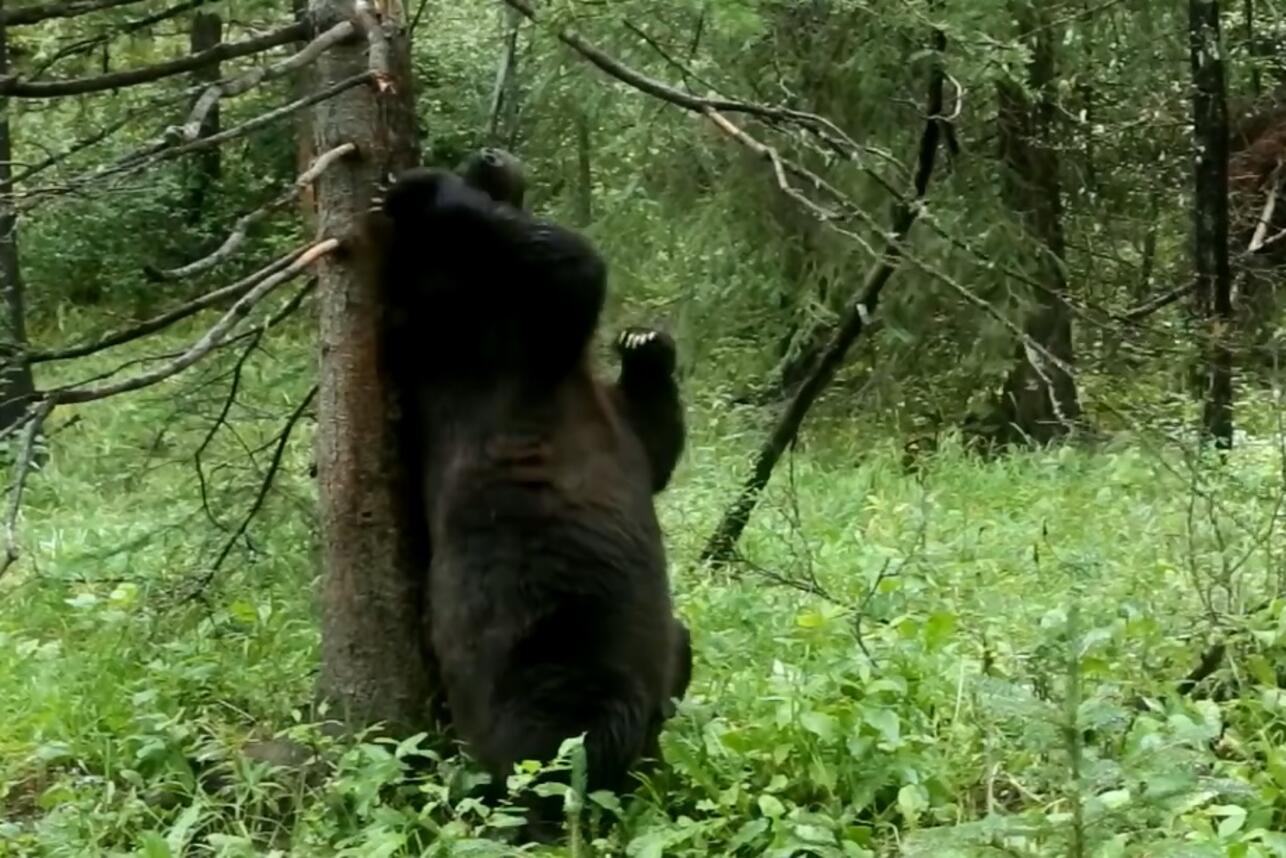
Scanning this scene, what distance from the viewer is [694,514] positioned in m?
8.34

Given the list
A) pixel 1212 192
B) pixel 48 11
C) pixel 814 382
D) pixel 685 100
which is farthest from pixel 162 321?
pixel 1212 192

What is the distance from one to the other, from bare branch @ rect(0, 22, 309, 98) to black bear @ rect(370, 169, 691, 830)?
1.79ft

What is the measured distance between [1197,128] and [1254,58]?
5.64 feet

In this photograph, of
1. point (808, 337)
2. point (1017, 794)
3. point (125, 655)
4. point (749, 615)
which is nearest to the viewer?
point (1017, 794)

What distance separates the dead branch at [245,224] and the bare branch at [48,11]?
0.61 metres

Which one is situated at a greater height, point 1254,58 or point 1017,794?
point 1254,58

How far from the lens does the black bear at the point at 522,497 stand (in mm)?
4305

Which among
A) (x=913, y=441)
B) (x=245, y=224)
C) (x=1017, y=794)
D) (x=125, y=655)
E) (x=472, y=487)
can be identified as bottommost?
(x=913, y=441)

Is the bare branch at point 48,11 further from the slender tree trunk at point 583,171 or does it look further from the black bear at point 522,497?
the slender tree trunk at point 583,171

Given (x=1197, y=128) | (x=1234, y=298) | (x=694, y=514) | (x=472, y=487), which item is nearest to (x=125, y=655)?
(x=472, y=487)

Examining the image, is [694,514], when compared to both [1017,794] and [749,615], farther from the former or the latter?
[1017,794]

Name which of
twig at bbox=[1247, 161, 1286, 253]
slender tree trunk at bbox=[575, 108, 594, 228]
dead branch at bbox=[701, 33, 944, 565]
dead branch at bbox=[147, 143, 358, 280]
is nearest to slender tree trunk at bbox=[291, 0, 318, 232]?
dead branch at bbox=[147, 143, 358, 280]

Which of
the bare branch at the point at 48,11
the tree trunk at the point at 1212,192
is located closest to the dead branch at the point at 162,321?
the bare branch at the point at 48,11

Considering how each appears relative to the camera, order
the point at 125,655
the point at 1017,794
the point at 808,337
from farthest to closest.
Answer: the point at 808,337 < the point at 125,655 < the point at 1017,794
